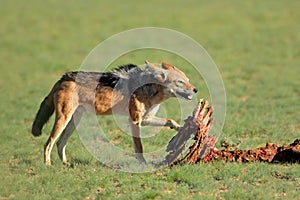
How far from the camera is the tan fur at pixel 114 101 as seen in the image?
10.2 meters

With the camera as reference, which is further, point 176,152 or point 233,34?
point 233,34

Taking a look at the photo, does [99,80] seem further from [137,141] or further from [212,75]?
[212,75]

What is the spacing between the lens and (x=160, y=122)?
33.7 feet

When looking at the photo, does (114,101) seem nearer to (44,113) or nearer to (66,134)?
(66,134)

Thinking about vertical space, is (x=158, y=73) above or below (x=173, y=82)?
above

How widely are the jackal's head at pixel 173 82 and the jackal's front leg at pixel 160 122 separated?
451 mm

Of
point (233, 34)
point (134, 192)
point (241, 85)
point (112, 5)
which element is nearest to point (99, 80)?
point (134, 192)

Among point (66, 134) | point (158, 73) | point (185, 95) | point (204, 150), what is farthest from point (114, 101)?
point (204, 150)

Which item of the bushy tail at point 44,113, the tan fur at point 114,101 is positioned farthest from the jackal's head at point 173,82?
the bushy tail at point 44,113

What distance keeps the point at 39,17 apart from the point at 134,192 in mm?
20711

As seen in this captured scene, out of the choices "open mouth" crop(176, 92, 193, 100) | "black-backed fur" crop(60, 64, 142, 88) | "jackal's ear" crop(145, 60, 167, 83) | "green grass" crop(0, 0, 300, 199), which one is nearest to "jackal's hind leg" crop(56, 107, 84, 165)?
"green grass" crop(0, 0, 300, 199)

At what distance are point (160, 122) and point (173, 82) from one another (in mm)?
690

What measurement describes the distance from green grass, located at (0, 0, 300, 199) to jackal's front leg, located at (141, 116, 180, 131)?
0.90 metres

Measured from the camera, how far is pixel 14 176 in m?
9.47
